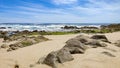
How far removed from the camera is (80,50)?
8.38m

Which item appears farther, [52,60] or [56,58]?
[56,58]

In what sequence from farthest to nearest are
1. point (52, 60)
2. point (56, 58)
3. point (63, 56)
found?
point (63, 56)
point (56, 58)
point (52, 60)

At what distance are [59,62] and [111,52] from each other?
2.65 metres

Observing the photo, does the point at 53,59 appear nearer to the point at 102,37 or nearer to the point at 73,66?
the point at 73,66

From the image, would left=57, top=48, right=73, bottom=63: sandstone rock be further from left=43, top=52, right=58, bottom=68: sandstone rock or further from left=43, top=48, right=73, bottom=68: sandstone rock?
left=43, top=52, right=58, bottom=68: sandstone rock

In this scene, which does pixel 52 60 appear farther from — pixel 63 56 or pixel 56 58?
pixel 63 56

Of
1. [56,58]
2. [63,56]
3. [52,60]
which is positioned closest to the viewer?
[52,60]

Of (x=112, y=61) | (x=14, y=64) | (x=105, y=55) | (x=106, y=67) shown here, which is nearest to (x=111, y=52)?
(x=105, y=55)

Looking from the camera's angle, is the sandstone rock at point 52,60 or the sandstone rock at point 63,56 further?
the sandstone rock at point 63,56

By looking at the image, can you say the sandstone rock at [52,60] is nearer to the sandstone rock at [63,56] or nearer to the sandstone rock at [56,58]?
the sandstone rock at [56,58]

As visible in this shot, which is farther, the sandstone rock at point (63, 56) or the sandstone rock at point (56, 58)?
the sandstone rock at point (63, 56)

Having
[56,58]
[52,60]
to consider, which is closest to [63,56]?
[56,58]

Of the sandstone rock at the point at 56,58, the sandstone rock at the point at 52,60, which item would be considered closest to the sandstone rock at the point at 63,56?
the sandstone rock at the point at 56,58

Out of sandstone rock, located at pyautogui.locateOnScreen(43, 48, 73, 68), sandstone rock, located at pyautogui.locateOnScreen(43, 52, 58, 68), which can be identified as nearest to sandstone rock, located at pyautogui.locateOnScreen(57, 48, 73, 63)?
sandstone rock, located at pyautogui.locateOnScreen(43, 48, 73, 68)
